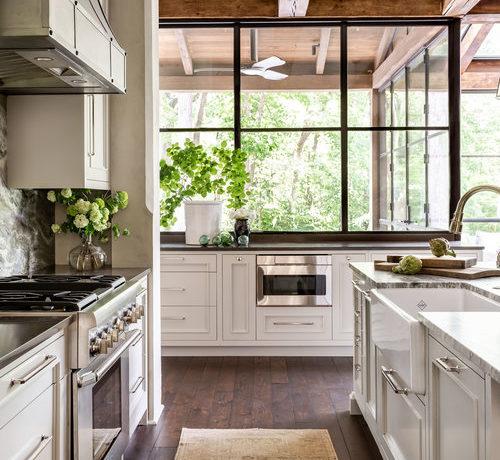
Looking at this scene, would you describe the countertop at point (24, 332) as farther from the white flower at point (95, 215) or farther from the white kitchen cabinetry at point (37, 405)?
the white flower at point (95, 215)

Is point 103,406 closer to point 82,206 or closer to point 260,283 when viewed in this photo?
point 82,206

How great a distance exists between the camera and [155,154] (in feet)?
11.8

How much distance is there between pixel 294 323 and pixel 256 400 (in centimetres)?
117

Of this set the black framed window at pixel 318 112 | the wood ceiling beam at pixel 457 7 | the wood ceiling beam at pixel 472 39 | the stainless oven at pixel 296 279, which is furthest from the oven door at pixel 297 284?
the wood ceiling beam at pixel 472 39

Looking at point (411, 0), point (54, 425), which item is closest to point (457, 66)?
point (411, 0)

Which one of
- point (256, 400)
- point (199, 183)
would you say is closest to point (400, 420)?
point (256, 400)

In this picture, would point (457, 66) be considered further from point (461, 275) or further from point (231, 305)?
point (461, 275)

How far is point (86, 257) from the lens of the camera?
3385mm

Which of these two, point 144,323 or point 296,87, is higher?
point 296,87

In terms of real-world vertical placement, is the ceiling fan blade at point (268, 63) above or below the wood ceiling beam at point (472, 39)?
below

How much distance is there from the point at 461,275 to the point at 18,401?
201 cm

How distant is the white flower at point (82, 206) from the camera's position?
3326mm

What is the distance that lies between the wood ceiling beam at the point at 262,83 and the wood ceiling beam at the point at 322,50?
7 cm

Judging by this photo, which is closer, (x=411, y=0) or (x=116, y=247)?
(x=116, y=247)
